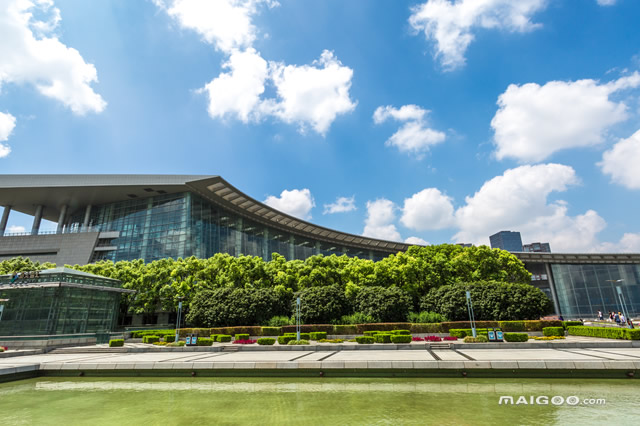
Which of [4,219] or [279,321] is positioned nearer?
[279,321]

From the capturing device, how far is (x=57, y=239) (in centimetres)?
5591

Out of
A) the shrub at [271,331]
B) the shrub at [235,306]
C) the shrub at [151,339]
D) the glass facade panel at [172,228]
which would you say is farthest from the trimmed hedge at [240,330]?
the glass facade panel at [172,228]

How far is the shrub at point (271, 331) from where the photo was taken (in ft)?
97.4

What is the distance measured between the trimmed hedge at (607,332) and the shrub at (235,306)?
25.1 meters

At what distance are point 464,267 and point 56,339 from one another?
39.3 meters

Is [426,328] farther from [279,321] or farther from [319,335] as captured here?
[279,321]

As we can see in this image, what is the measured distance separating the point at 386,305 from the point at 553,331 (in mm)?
12569

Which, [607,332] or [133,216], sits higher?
[133,216]

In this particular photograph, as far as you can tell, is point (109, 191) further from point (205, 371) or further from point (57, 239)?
point (205, 371)

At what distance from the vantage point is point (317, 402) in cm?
952

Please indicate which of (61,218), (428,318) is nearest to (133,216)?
(61,218)

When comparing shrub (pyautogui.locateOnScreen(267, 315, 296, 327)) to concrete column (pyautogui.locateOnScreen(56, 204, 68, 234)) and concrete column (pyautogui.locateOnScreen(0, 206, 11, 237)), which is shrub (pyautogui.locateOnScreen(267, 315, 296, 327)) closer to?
concrete column (pyautogui.locateOnScreen(56, 204, 68, 234))

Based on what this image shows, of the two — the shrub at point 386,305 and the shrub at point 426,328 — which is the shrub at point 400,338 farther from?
the shrub at point 386,305

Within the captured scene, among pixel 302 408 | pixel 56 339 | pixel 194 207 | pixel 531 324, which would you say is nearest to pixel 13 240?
pixel 194 207
